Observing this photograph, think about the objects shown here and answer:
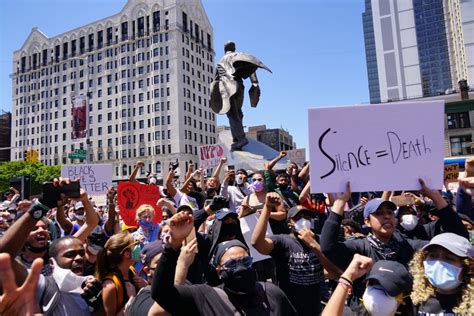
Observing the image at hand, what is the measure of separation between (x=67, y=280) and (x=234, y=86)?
1019cm

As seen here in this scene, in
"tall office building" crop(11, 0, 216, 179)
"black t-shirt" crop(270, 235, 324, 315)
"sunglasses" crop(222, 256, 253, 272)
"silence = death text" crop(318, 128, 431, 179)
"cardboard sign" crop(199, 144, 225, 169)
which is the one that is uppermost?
"tall office building" crop(11, 0, 216, 179)

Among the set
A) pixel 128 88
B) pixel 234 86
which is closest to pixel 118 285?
pixel 234 86

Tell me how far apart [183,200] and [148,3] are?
260ft

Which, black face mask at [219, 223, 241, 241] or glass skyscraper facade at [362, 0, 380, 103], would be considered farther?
glass skyscraper facade at [362, 0, 380, 103]

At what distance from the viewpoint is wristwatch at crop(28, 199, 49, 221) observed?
2.43 metres

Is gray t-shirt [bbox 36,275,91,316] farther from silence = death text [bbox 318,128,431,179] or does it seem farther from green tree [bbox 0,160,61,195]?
green tree [bbox 0,160,61,195]

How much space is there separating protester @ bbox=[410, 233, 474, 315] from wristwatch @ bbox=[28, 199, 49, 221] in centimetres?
234

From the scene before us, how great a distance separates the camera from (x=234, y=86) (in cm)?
1248

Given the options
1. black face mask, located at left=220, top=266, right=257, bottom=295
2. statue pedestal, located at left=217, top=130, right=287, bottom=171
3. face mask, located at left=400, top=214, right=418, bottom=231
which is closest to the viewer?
black face mask, located at left=220, top=266, right=257, bottom=295

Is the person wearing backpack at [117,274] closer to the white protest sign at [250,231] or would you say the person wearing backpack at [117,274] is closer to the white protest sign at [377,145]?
the white protest sign at [250,231]

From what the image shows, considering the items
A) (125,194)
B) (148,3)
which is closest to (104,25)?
(148,3)

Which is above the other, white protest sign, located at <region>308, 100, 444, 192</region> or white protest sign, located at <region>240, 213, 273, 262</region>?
white protest sign, located at <region>308, 100, 444, 192</region>

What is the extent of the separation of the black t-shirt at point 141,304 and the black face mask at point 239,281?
0.54 metres

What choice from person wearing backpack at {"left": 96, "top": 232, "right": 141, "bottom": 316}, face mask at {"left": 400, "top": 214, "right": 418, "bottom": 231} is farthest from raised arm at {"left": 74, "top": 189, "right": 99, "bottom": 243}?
face mask at {"left": 400, "top": 214, "right": 418, "bottom": 231}
